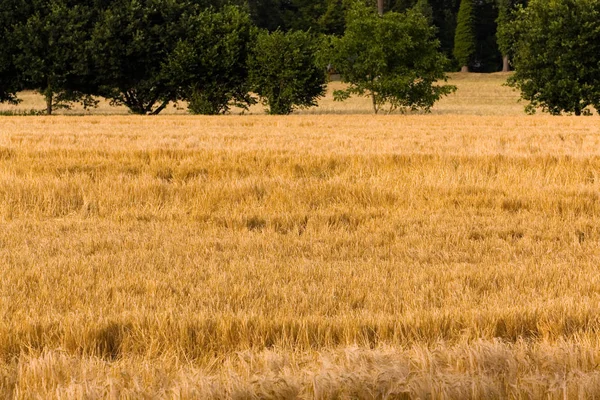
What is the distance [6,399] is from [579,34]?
47.2 m

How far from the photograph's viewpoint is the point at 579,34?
45.9 meters

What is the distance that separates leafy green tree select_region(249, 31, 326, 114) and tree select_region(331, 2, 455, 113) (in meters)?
2.07

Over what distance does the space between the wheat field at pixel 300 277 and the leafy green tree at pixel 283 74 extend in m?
33.6

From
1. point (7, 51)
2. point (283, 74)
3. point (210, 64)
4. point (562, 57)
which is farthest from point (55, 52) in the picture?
point (562, 57)

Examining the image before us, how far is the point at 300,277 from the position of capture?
671cm

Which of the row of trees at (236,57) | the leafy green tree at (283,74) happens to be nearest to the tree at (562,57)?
the row of trees at (236,57)

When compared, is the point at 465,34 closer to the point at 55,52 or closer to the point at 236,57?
the point at 236,57

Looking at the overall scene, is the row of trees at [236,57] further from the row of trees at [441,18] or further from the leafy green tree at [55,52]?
the row of trees at [441,18]

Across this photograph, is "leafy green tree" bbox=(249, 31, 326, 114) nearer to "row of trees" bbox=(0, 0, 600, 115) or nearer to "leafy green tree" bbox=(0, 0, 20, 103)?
"row of trees" bbox=(0, 0, 600, 115)

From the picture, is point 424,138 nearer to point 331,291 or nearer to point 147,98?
point 331,291

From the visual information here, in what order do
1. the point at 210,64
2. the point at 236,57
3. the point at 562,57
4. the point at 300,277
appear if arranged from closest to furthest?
the point at 300,277 → the point at 562,57 → the point at 210,64 → the point at 236,57

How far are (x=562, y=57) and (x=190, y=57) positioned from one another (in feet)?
73.0

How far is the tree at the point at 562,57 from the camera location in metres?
45.2

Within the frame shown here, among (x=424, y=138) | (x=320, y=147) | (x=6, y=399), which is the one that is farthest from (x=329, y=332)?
(x=424, y=138)
